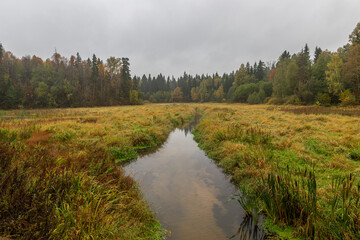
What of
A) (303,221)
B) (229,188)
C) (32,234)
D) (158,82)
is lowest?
(229,188)

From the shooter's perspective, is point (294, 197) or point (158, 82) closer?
point (294, 197)

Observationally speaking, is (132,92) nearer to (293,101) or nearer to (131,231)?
(293,101)

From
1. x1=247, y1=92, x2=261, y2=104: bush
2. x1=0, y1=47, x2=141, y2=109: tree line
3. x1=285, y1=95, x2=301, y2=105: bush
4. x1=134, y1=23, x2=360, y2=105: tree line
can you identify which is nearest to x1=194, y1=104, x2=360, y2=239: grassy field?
x1=134, y1=23, x2=360, y2=105: tree line

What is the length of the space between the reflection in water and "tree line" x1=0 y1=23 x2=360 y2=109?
4134 cm

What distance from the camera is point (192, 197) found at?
6238mm

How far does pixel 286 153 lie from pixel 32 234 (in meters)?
9.32

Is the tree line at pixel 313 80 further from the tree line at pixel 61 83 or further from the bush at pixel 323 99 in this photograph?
the tree line at pixel 61 83

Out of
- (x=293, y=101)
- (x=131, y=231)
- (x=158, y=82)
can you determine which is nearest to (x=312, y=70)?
(x=293, y=101)

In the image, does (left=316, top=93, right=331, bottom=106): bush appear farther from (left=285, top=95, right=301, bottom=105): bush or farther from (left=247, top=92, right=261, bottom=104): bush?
(left=247, top=92, right=261, bottom=104): bush

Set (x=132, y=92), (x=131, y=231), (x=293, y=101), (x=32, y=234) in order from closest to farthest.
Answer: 1. (x=32, y=234)
2. (x=131, y=231)
3. (x=293, y=101)
4. (x=132, y=92)

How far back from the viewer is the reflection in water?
14.9 ft

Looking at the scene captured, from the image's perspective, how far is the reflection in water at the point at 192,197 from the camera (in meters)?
4.55

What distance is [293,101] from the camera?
44719 millimetres

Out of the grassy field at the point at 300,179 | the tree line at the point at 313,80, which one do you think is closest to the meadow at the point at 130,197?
the grassy field at the point at 300,179
